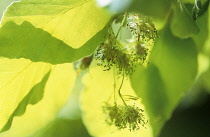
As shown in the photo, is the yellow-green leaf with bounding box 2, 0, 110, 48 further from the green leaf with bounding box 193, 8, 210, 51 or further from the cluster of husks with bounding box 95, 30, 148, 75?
the green leaf with bounding box 193, 8, 210, 51

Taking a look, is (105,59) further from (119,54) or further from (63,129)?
(63,129)

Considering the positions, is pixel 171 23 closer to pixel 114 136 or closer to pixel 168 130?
pixel 114 136

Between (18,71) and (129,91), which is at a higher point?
(18,71)

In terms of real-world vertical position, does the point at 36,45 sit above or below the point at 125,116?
above

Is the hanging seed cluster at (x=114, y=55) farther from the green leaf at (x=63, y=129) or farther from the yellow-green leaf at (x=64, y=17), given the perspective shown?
the green leaf at (x=63, y=129)

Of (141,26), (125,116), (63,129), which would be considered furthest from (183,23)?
(63,129)

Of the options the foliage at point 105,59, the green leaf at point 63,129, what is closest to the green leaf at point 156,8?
the foliage at point 105,59

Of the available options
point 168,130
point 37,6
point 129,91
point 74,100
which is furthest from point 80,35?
point 168,130
